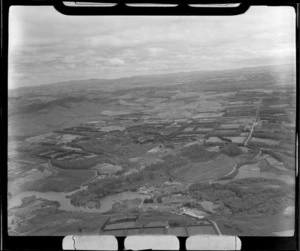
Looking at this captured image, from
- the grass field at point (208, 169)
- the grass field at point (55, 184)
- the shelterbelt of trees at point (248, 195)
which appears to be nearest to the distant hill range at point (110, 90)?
the grass field at point (55, 184)

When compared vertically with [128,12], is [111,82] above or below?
below

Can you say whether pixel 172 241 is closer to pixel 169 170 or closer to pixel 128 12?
pixel 169 170

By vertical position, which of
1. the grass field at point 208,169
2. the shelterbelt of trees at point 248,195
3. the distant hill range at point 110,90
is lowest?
the shelterbelt of trees at point 248,195

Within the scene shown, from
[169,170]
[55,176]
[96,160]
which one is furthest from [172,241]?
[55,176]

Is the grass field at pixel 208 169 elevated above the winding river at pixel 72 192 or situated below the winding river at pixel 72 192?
above

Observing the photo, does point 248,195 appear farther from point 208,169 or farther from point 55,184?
point 55,184

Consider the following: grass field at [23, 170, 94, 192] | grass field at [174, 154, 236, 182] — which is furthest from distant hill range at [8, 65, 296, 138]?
grass field at [174, 154, 236, 182]

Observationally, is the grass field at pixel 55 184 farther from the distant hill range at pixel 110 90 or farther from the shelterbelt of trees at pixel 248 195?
the shelterbelt of trees at pixel 248 195

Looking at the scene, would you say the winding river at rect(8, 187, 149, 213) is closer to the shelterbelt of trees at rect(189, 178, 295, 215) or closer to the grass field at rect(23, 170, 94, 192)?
the grass field at rect(23, 170, 94, 192)
